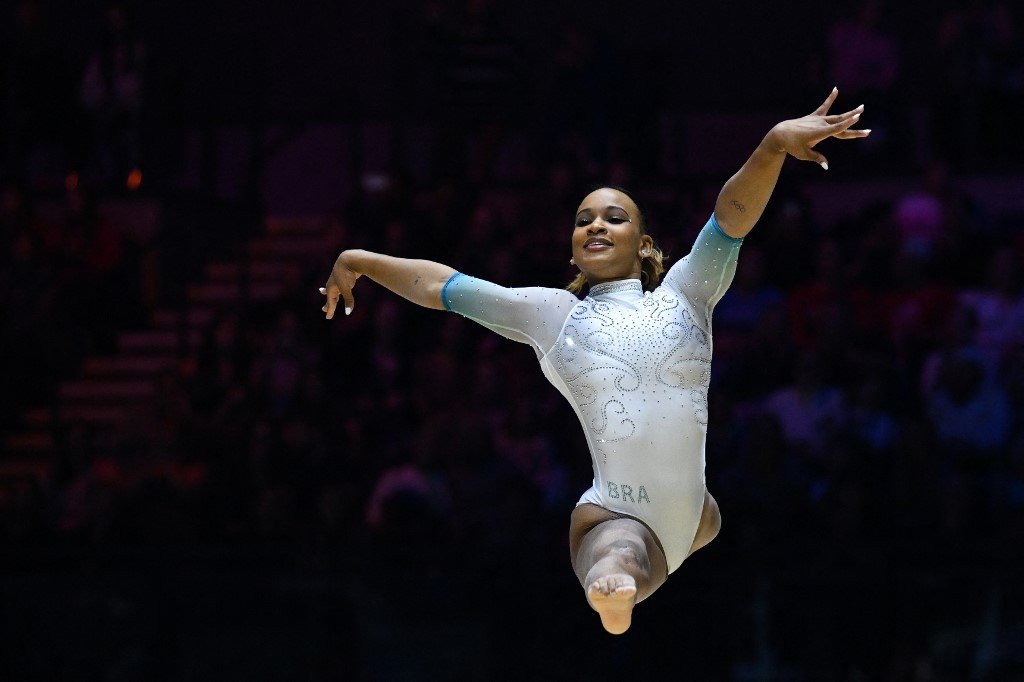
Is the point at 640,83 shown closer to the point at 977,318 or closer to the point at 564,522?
the point at 977,318

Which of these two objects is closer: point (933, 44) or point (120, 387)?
point (120, 387)

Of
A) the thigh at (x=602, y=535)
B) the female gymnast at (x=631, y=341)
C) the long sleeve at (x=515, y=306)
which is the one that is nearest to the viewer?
the thigh at (x=602, y=535)

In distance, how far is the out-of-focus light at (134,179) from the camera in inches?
446

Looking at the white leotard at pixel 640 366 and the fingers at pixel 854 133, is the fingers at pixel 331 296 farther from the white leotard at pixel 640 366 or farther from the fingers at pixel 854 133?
the fingers at pixel 854 133

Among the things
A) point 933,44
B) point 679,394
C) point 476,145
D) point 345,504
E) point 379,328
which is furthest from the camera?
point 933,44

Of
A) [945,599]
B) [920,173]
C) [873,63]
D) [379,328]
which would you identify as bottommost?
[945,599]

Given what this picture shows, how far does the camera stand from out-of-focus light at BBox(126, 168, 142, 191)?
11.3m

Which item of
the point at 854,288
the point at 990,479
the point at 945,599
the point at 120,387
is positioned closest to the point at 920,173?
the point at 854,288

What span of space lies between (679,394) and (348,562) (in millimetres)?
3353

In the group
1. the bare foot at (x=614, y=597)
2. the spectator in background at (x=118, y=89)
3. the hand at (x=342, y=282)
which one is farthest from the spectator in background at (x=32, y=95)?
the bare foot at (x=614, y=597)

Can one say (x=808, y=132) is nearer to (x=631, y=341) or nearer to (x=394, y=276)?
(x=631, y=341)

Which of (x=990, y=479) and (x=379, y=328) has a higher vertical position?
(x=379, y=328)

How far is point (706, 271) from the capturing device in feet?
16.5

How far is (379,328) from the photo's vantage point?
9336mm
